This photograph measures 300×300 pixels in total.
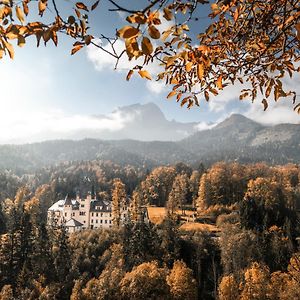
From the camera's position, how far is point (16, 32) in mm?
2078

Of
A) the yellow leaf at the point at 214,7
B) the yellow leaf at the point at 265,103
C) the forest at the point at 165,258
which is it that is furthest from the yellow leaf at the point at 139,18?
the forest at the point at 165,258

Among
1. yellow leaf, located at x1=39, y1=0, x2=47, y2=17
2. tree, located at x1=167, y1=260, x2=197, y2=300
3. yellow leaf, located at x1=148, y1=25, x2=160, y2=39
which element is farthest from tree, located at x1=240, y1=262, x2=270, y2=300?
yellow leaf, located at x1=148, y1=25, x2=160, y2=39

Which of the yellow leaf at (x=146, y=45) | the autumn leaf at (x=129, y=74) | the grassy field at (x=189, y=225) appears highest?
the autumn leaf at (x=129, y=74)

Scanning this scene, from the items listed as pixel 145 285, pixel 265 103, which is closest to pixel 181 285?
pixel 145 285

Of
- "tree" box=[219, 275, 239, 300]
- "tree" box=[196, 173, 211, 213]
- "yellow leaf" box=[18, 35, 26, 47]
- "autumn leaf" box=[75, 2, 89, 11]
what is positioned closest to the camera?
"yellow leaf" box=[18, 35, 26, 47]

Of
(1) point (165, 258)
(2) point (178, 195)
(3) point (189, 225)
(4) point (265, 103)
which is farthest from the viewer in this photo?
(2) point (178, 195)

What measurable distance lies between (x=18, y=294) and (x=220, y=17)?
141 ft

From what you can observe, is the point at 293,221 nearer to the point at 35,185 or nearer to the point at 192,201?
the point at 192,201

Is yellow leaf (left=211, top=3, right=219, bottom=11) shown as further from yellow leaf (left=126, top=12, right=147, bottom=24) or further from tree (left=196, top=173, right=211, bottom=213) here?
tree (left=196, top=173, right=211, bottom=213)

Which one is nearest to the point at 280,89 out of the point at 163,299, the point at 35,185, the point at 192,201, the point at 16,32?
the point at 16,32

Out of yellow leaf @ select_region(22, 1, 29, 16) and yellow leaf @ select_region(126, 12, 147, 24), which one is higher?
yellow leaf @ select_region(22, 1, 29, 16)

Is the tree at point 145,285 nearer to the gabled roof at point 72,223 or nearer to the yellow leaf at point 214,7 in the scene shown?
the yellow leaf at point 214,7

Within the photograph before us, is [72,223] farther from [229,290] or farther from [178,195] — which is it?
[229,290]

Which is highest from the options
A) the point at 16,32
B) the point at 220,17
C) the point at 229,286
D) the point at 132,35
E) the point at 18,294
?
the point at 220,17
